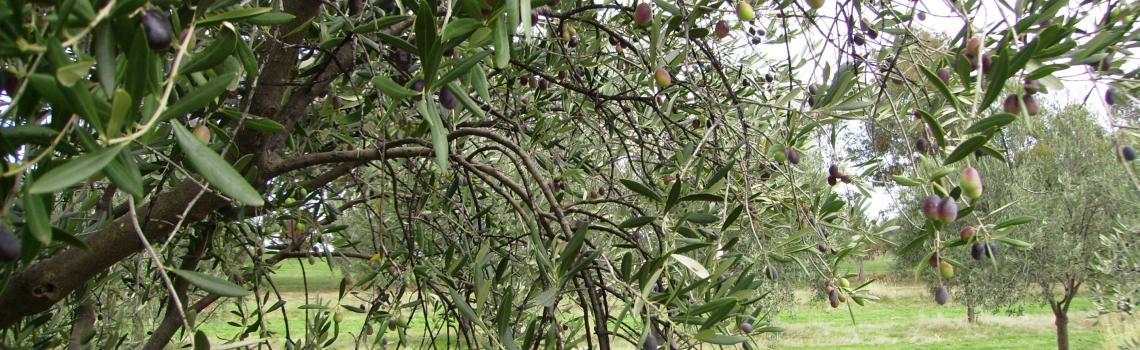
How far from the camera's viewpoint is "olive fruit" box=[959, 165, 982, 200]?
1.12m

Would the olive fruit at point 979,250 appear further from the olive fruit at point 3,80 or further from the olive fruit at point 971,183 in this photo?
the olive fruit at point 3,80

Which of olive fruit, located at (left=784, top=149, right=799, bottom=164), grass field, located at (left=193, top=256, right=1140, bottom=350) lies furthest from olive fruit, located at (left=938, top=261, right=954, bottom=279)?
grass field, located at (left=193, top=256, right=1140, bottom=350)

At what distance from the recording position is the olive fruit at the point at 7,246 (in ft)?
2.68

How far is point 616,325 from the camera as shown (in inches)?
49.9

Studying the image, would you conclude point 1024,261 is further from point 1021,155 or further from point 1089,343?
point 1089,343

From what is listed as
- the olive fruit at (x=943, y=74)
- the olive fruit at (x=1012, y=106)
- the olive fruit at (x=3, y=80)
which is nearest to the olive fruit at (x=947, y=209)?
the olive fruit at (x=1012, y=106)

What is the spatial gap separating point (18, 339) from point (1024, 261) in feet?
53.5

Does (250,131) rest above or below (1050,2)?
below

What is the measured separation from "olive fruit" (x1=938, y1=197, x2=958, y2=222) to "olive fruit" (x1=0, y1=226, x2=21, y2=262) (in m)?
1.23

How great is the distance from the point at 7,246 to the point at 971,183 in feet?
4.14

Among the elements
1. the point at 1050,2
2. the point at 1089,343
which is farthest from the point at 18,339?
the point at 1089,343

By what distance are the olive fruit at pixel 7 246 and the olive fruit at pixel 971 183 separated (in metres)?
1.24

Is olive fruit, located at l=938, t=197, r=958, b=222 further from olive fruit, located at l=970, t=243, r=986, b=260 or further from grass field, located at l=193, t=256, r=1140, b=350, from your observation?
grass field, located at l=193, t=256, r=1140, b=350

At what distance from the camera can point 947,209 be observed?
1153 millimetres
